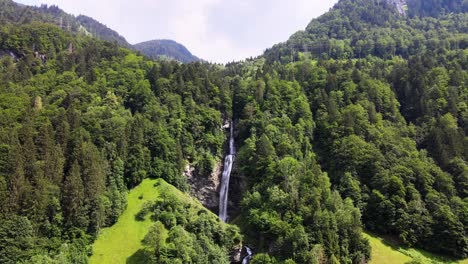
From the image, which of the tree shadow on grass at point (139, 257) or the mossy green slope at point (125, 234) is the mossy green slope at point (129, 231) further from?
the tree shadow on grass at point (139, 257)

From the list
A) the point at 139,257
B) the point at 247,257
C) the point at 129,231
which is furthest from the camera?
the point at 247,257

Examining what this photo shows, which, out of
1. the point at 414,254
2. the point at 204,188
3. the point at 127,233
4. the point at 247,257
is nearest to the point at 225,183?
the point at 204,188

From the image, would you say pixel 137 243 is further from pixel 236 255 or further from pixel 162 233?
pixel 236 255

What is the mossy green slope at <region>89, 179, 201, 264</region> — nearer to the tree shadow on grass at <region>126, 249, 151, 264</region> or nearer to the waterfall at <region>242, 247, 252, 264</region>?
the tree shadow on grass at <region>126, 249, 151, 264</region>

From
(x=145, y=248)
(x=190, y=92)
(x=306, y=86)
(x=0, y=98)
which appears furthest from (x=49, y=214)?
(x=306, y=86)

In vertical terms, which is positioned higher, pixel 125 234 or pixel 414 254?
pixel 414 254

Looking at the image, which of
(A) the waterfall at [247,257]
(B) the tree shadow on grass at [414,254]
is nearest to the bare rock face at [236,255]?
(A) the waterfall at [247,257]

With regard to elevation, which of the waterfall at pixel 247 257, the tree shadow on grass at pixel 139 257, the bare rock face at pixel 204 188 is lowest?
the tree shadow on grass at pixel 139 257
